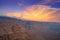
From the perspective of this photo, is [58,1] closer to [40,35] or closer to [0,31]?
[40,35]

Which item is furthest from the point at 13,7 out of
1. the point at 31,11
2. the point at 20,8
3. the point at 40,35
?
the point at 40,35

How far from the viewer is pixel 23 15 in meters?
1.87

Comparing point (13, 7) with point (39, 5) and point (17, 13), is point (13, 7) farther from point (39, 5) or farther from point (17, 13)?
point (39, 5)

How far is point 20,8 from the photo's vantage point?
1854mm

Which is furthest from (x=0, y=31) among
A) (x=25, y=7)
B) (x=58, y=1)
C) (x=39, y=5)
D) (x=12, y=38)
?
(x=58, y=1)

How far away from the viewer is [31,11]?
6.16ft

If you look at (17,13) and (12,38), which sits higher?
(17,13)

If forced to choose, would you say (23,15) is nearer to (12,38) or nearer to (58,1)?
(12,38)

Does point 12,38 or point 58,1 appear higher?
point 58,1

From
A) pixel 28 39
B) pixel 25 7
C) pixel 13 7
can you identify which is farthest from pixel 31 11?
pixel 28 39

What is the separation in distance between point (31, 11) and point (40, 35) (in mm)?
322

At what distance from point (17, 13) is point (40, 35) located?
397mm

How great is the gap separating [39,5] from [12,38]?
0.53 meters

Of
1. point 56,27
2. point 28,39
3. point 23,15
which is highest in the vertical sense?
point 23,15
